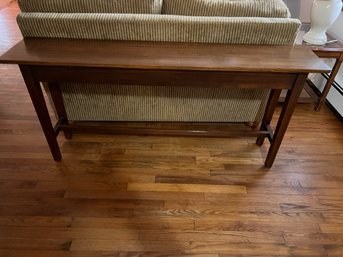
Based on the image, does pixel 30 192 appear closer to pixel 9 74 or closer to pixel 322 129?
pixel 9 74

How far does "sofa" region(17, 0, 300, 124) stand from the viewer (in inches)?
51.6

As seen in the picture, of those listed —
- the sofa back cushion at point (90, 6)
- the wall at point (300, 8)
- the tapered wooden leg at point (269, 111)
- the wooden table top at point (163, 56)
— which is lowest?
the tapered wooden leg at point (269, 111)

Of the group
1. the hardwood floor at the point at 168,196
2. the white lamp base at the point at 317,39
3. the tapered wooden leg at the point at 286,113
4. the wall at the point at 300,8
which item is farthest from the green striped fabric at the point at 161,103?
the wall at the point at 300,8

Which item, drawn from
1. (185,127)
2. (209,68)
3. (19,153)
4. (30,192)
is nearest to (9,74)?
(19,153)

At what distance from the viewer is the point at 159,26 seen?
1320mm

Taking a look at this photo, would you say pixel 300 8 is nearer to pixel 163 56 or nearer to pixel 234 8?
pixel 234 8

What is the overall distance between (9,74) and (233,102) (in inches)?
86.3

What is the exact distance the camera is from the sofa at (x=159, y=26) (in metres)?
1.31

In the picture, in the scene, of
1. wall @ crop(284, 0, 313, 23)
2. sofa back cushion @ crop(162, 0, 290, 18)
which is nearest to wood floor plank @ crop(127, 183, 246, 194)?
sofa back cushion @ crop(162, 0, 290, 18)

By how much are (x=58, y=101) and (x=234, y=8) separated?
1.21 metres

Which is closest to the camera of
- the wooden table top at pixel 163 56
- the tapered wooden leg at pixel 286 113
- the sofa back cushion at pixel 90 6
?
the wooden table top at pixel 163 56

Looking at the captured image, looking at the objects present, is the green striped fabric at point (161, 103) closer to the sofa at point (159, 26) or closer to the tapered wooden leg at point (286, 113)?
the sofa at point (159, 26)

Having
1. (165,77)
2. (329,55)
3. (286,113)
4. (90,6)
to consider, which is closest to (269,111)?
(286,113)

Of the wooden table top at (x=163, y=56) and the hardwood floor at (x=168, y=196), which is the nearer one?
the wooden table top at (x=163, y=56)
